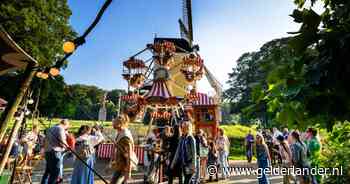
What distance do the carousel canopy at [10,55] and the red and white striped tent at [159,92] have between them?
1024cm

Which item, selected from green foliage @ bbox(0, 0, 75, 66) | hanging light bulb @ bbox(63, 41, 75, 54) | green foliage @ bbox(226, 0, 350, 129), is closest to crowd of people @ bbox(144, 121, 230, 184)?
hanging light bulb @ bbox(63, 41, 75, 54)

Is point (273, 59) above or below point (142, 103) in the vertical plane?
below

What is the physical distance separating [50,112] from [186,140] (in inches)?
1344

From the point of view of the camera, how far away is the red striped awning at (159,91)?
13.6 m

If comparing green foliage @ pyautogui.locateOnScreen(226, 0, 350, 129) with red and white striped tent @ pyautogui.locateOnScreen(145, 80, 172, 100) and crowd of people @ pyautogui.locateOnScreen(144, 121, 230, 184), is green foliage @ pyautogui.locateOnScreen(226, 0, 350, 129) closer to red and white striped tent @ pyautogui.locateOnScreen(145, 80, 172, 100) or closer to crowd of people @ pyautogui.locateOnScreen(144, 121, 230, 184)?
crowd of people @ pyautogui.locateOnScreen(144, 121, 230, 184)

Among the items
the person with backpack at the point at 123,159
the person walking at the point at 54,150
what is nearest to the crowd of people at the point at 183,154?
the person with backpack at the point at 123,159

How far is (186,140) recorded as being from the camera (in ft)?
20.9

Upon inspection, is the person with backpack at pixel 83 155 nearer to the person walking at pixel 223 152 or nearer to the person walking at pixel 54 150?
the person walking at pixel 54 150

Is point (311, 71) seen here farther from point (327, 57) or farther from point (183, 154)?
point (183, 154)

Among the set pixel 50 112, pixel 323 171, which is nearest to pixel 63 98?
pixel 50 112

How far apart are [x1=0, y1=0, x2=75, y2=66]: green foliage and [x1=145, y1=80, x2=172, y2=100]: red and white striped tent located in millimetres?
12425

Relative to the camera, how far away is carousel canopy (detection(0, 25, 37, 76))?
2594 mm

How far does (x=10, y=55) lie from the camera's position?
9.84ft

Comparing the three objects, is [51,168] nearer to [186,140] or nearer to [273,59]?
[186,140]
